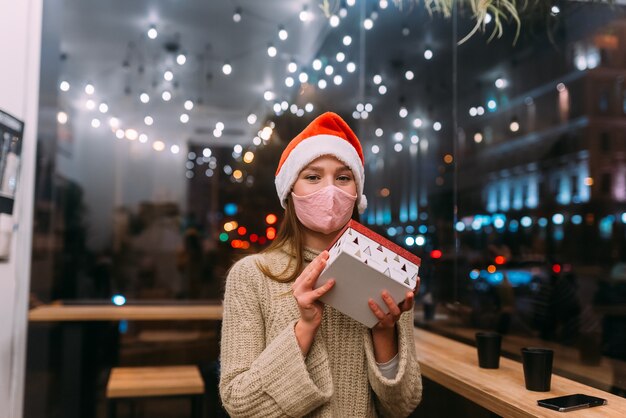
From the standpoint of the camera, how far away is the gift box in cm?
107

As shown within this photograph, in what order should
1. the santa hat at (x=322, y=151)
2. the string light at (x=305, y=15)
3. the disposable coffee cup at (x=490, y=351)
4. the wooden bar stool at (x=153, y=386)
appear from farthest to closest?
1. the string light at (x=305, y=15)
2. the wooden bar stool at (x=153, y=386)
3. the disposable coffee cup at (x=490, y=351)
4. the santa hat at (x=322, y=151)

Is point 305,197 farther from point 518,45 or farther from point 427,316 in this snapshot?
point 427,316

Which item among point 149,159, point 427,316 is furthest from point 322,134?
point 149,159

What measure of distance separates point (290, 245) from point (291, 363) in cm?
30

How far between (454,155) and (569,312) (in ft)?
3.04

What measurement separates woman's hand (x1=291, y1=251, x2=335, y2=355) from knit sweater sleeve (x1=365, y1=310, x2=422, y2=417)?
15 centimetres

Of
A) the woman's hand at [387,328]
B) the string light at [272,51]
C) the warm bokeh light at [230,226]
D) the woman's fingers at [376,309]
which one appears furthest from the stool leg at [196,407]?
the string light at [272,51]

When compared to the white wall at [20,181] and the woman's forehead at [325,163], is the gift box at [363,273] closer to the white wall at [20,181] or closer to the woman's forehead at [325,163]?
the woman's forehead at [325,163]

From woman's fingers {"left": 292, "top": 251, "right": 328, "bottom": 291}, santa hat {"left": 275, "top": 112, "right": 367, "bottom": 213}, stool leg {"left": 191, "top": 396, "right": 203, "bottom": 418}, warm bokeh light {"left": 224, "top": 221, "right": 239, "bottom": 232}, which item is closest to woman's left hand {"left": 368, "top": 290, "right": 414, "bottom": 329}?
woman's fingers {"left": 292, "top": 251, "right": 328, "bottom": 291}

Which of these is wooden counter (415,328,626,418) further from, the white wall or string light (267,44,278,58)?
string light (267,44,278,58)

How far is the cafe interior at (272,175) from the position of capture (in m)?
1.87

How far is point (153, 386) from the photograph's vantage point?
2754mm

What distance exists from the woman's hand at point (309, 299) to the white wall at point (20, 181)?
175 centimetres

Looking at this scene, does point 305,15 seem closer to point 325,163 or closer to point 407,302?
point 325,163
